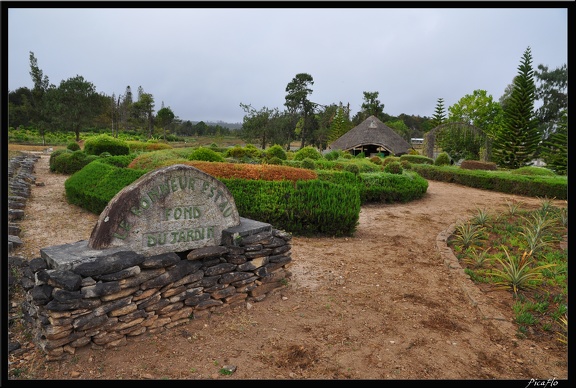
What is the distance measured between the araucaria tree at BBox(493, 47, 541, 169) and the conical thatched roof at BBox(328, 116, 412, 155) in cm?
825

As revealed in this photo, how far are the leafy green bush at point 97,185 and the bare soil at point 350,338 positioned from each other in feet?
7.19

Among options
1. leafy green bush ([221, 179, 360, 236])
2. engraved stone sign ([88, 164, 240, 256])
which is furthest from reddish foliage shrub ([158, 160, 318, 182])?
engraved stone sign ([88, 164, 240, 256])

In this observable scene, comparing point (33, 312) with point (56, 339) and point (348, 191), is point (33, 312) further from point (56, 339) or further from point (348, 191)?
point (348, 191)

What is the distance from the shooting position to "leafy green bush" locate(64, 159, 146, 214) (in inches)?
301

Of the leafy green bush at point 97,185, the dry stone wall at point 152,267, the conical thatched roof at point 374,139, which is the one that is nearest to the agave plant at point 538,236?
the dry stone wall at point 152,267

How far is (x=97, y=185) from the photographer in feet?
26.7

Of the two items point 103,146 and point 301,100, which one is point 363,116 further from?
point 103,146

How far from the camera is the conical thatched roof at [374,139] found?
96.2 ft

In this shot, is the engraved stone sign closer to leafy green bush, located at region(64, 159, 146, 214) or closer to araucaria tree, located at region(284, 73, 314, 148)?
leafy green bush, located at region(64, 159, 146, 214)

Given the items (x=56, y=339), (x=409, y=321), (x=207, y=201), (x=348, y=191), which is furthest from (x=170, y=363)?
(x=348, y=191)

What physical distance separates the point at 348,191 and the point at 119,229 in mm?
4469

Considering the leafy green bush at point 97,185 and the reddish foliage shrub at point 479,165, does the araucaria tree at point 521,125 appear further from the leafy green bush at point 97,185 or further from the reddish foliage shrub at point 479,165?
the leafy green bush at point 97,185

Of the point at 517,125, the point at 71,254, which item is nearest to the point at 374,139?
the point at 517,125

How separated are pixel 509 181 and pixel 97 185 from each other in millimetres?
13526
